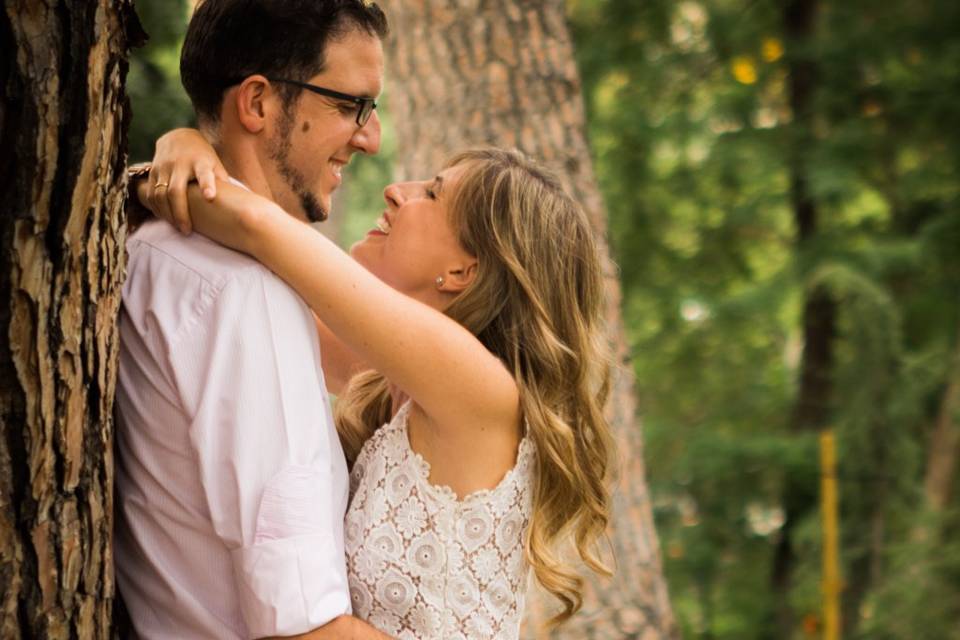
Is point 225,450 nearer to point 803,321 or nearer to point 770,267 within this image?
point 803,321

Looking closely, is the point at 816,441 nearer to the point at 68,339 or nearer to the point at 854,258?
the point at 854,258

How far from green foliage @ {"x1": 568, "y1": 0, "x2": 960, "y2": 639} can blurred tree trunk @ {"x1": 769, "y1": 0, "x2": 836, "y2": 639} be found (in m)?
0.05

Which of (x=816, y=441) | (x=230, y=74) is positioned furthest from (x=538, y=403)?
(x=816, y=441)

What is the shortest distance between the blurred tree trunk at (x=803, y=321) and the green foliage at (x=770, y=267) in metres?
0.05

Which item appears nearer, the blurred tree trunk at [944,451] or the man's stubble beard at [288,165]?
the man's stubble beard at [288,165]

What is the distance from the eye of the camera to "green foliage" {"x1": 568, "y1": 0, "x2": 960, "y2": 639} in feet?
22.4

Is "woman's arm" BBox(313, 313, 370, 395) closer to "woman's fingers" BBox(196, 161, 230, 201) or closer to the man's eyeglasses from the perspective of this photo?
the man's eyeglasses

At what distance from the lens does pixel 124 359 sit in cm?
212

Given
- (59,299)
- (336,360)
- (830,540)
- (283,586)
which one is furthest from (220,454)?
(830,540)

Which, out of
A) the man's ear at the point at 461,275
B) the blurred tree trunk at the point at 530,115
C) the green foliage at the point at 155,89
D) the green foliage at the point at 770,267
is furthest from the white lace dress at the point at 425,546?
the green foliage at the point at 770,267

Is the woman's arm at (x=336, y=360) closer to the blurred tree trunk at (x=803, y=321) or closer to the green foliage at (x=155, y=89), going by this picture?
the green foliage at (x=155, y=89)

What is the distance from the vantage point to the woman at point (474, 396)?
87.9 inches

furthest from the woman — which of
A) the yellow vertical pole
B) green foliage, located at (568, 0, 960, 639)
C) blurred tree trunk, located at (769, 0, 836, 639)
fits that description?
blurred tree trunk, located at (769, 0, 836, 639)

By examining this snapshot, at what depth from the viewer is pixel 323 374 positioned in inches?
95.3
